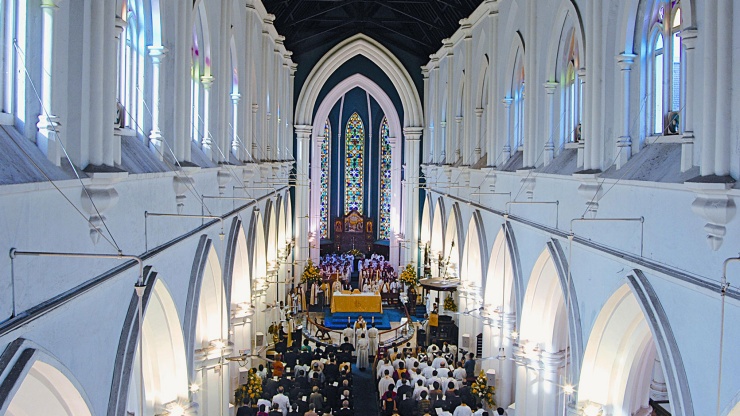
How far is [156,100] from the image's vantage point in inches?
482

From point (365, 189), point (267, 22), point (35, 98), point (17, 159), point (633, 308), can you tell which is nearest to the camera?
point (17, 159)

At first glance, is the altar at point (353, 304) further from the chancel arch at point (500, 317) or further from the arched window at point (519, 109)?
the arched window at point (519, 109)

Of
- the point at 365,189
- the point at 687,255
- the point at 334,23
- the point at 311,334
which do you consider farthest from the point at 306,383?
the point at 365,189

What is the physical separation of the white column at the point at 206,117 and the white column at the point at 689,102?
9.55 meters

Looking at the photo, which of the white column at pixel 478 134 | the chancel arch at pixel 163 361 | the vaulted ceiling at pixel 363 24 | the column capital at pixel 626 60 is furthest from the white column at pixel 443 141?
the chancel arch at pixel 163 361

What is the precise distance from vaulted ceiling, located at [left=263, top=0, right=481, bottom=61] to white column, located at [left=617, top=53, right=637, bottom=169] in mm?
20853

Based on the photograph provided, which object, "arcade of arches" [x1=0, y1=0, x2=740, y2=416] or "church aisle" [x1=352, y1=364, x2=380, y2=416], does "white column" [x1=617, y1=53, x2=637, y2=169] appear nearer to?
"arcade of arches" [x1=0, y1=0, x2=740, y2=416]

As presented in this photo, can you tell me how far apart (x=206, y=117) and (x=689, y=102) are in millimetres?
9984

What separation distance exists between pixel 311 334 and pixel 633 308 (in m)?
18.9

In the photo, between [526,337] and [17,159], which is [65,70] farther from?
[526,337]

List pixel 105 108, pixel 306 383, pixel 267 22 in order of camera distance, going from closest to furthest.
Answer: pixel 105 108, pixel 306 383, pixel 267 22

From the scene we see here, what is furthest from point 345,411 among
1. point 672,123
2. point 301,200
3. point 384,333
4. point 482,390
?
point 301,200

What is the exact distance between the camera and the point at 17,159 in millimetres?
6820

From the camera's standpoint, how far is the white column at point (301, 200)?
38094mm
